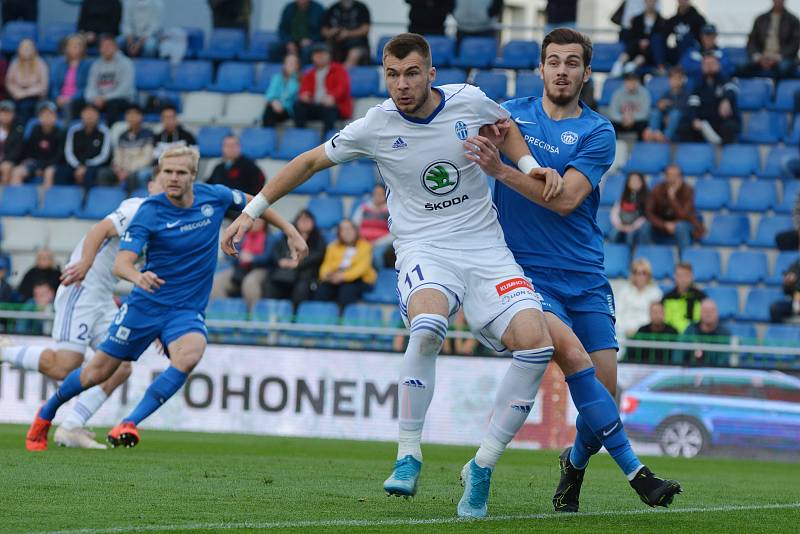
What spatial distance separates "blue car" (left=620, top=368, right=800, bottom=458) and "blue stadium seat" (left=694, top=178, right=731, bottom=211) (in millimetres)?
4487

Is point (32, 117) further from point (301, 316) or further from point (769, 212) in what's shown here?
point (769, 212)

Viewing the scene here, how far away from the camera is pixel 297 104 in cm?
2027

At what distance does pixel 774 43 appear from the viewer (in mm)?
19922

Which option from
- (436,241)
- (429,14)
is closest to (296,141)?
(429,14)

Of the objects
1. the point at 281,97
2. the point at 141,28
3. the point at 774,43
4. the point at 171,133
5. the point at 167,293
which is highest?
the point at 774,43

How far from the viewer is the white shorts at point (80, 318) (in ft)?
38.1

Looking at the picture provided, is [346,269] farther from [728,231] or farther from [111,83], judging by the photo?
[111,83]

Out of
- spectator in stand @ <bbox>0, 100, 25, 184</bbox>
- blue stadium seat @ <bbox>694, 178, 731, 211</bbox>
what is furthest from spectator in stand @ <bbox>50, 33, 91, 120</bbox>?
blue stadium seat @ <bbox>694, 178, 731, 211</bbox>

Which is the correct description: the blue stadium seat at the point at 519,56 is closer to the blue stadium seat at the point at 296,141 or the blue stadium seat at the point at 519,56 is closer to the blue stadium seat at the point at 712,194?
the blue stadium seat at the point at 296,141

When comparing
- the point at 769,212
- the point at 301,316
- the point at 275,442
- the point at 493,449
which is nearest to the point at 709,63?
the point at 769,212

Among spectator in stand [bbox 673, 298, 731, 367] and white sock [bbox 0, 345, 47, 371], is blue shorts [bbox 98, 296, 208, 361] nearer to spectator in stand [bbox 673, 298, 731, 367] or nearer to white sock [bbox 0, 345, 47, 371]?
white sock [bbox 0, 345, 47, 371]

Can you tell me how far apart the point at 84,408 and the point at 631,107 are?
33.9 feet

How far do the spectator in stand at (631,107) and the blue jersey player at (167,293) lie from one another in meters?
9.46

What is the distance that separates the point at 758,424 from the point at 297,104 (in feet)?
28.7
